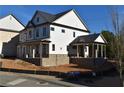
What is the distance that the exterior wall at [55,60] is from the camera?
3101cm

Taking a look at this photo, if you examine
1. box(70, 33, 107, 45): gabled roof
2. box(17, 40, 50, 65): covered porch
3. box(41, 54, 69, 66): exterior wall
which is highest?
box(70, 33, 107, 45): gabled roof

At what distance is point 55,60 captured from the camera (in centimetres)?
3309

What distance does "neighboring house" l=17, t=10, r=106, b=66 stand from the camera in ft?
110

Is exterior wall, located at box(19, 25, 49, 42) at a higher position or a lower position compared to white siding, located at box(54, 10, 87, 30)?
lower

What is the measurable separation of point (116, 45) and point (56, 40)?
79.2 ft

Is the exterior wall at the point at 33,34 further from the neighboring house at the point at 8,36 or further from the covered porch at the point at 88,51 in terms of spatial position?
the covered porch at the point at 88,51

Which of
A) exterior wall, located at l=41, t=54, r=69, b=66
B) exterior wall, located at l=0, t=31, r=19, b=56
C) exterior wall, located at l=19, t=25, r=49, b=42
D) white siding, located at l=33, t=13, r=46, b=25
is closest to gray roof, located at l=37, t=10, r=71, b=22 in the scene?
white siding, located at l=33, t=13, r=46, b=25

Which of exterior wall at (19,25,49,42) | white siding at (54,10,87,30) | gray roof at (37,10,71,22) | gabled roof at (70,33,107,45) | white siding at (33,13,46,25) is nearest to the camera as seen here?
gabled roof at (70,33,107,45)

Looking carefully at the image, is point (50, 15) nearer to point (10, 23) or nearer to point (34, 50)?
point (34, 50)

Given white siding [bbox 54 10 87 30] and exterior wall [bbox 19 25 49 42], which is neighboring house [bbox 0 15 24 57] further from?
white siding [bbox 54 10 87 30]

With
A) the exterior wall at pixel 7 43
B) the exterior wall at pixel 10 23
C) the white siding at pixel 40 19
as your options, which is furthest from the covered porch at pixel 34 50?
the exterior wall at pixel 10 23

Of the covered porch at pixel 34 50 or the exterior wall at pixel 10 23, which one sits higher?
the exterior wall at pixel 10 23

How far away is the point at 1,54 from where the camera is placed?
3931cm

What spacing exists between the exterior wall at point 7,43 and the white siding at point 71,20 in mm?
11835
